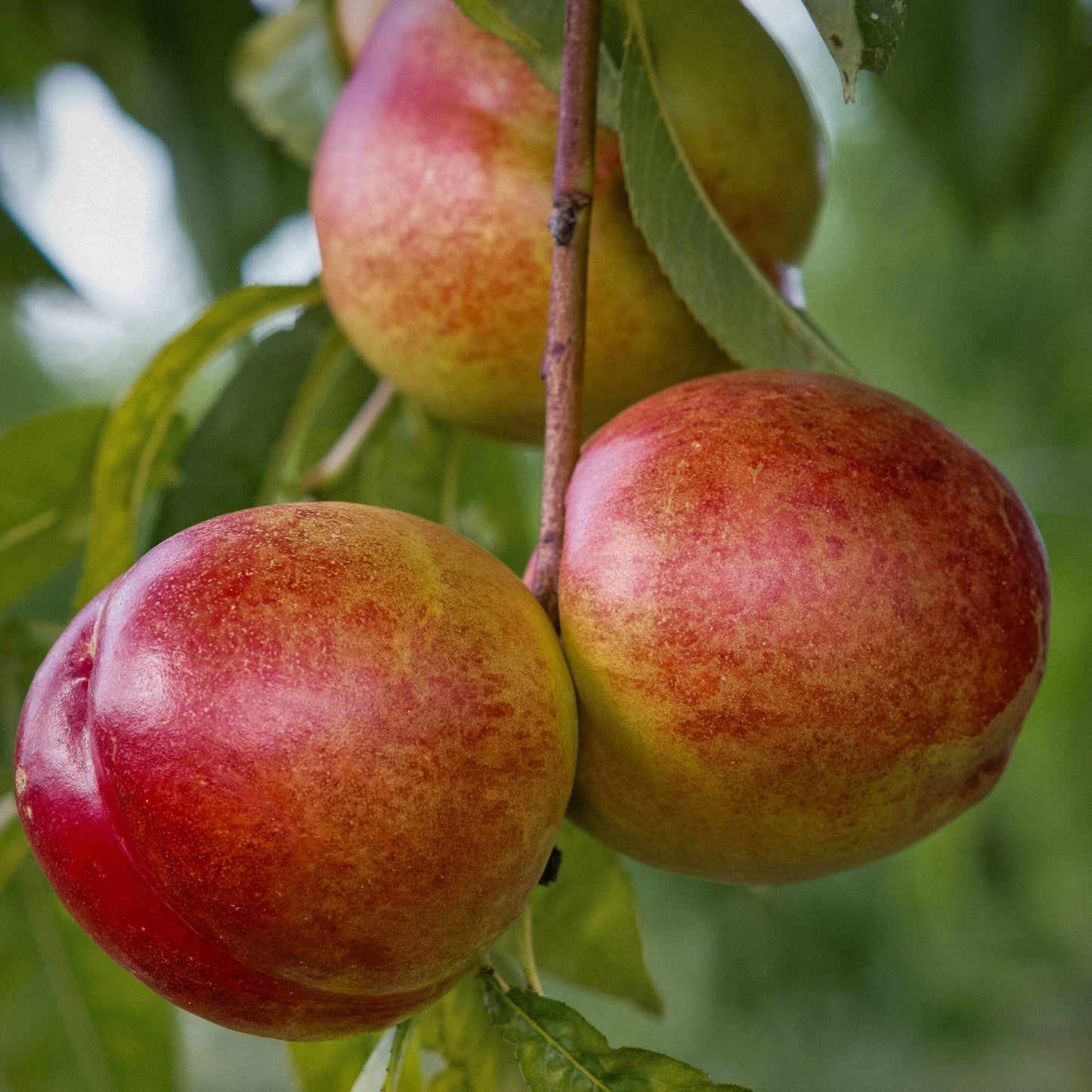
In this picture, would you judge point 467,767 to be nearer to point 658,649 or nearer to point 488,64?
point 658,649

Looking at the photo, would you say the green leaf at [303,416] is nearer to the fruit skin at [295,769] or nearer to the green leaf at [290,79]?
the green leaf at [290,79]

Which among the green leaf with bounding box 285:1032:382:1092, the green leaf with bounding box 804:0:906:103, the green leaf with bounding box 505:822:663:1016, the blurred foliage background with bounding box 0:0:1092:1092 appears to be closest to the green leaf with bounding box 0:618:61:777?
the blurred foliage background with bounding box 0:0:1092:1092

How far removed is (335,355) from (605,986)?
2.19ft

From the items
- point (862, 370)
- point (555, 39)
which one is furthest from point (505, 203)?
point (862, 370)

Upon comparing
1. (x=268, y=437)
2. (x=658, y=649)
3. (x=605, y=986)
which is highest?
(x=658, y=649)

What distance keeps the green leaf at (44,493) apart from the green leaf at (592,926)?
595 mm

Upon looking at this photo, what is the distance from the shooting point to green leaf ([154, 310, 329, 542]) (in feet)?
3.80

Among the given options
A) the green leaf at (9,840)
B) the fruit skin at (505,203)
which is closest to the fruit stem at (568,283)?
the fruit skin at (505,203)

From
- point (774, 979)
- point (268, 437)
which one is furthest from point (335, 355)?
point (774, 979)

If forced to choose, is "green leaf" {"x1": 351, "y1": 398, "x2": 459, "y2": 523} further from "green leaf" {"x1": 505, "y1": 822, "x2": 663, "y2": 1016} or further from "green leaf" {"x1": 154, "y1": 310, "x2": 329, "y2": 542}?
"green leaf" {"x1": 505, "y1": 822, "x2": 663, "y2": 1016}

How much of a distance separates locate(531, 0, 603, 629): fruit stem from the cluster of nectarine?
0.02m

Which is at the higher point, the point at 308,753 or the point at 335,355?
the point at 308,753

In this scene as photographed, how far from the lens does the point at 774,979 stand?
6.87m

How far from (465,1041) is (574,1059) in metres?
0.15
